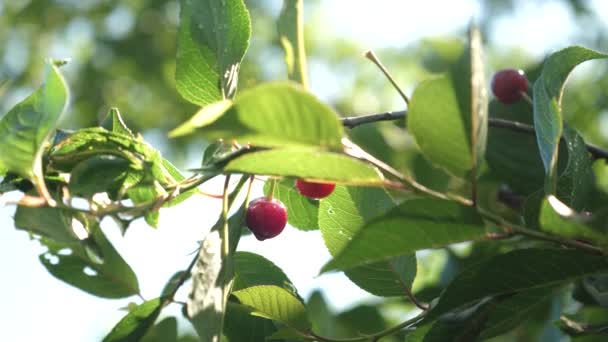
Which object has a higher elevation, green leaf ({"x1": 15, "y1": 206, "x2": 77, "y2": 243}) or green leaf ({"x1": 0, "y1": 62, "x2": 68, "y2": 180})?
green leaf ({"x1": 0, "y1": 62, "x2": 68, "y2": 180})

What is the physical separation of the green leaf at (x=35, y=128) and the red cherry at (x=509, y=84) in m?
0.97

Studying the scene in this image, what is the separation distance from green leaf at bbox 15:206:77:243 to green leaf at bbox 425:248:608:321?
14.8 inches

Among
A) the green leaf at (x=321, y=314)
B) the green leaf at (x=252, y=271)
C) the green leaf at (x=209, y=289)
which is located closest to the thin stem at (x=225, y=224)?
the green leaf at (x=209, y=289)

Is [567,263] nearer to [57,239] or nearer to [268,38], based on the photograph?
[57,239]

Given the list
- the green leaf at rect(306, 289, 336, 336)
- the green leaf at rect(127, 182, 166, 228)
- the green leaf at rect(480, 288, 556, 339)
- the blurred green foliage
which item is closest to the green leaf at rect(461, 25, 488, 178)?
the green leaf at rect(480, 288, 556, 339)

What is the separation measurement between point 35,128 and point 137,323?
0.27 meters

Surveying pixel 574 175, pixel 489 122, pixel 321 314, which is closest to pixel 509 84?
pixel 489 122

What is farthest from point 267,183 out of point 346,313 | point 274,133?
point 346,313

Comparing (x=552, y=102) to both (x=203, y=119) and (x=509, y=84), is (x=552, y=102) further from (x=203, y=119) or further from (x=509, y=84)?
(x=509, y=84)

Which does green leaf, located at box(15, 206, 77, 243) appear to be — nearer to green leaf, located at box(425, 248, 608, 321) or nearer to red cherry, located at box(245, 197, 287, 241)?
red cherry, located at box(245, 197, 287, 241)

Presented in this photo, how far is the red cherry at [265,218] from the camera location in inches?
40.4

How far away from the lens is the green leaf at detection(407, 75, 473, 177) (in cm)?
72

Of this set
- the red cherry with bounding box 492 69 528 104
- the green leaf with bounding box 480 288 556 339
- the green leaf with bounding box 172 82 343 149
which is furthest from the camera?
the red cherry with bounding box 492 69 528 104

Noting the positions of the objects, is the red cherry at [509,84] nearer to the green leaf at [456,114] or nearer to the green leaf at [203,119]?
the green leaf at [456,114]
